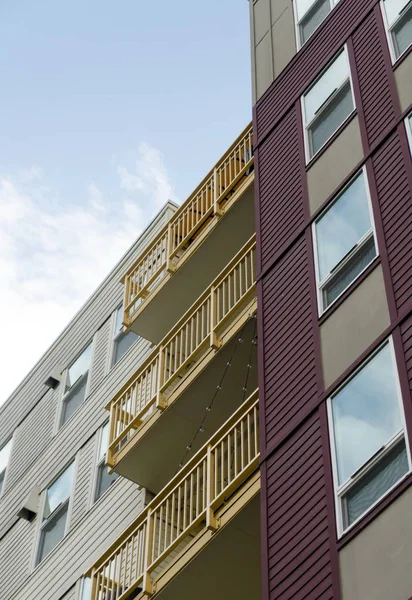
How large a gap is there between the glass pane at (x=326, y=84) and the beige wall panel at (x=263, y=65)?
217cm

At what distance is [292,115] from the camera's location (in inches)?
721

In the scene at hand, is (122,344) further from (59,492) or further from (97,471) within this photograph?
(59,492)

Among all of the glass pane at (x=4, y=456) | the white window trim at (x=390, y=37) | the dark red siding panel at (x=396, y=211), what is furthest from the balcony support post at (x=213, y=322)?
the glass pane at (x=4, y=456)

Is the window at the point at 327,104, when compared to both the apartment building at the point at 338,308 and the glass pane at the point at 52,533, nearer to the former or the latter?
the apartment building at the point at 338,308

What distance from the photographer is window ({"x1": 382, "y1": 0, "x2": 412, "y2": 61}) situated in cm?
1587

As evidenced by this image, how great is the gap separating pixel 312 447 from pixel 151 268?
10.0 meters

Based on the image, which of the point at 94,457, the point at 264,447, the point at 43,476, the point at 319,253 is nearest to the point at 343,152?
the point at 319,253

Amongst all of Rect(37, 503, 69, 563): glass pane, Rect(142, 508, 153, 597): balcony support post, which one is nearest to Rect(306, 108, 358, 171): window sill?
Rect(142, 508, 153, 597): balcony support post

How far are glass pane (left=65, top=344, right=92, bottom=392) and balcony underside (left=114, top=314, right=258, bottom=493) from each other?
7234 mm

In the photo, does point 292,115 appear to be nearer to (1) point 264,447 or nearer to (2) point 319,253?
(2) point 319,253

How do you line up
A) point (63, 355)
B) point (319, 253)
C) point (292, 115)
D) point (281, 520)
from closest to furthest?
point (281, 520) → point (319, 253) → point (292, 115) → point (63, 355)

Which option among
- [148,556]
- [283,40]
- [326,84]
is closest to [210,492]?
[148,556]

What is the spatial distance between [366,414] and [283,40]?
10.7 meters

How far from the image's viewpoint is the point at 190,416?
17422 millimetres
